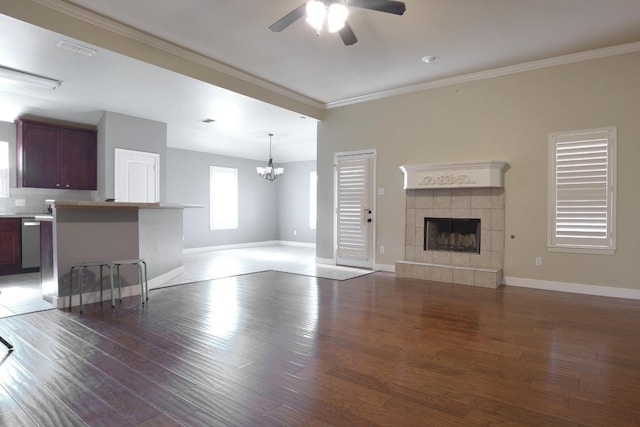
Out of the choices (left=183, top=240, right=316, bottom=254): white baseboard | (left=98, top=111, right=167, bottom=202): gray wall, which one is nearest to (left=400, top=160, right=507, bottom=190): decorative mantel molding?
(left=98, top=111, right=167, bottom=202): gray wall

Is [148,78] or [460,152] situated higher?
[148,78]

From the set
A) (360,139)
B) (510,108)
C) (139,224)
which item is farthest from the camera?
(360,139)

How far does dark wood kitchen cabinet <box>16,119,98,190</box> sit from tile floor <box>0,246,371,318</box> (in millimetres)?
1648

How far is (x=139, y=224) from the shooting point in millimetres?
4594

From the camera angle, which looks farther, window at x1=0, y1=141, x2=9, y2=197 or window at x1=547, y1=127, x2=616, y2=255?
window at x1=0, y1=141, x2=9, y2=197

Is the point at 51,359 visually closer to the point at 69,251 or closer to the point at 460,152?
the point at 69,251

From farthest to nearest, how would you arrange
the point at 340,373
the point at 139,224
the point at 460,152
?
the point at 460,152
the point at 139,224
the point at 340,373

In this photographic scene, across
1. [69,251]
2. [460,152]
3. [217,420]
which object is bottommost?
[217,420]

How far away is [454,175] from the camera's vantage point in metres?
5.36

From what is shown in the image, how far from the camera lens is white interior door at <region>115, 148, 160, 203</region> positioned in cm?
623

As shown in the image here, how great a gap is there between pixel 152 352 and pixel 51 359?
671 mm

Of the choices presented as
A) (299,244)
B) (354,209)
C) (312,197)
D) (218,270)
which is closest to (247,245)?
(299,244)

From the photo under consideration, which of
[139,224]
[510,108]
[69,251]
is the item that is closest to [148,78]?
[139,224]

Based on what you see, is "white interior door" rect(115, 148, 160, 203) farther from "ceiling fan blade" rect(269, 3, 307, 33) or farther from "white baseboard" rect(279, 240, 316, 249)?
"white baseboard" rect(279, 240, 316, 249)
